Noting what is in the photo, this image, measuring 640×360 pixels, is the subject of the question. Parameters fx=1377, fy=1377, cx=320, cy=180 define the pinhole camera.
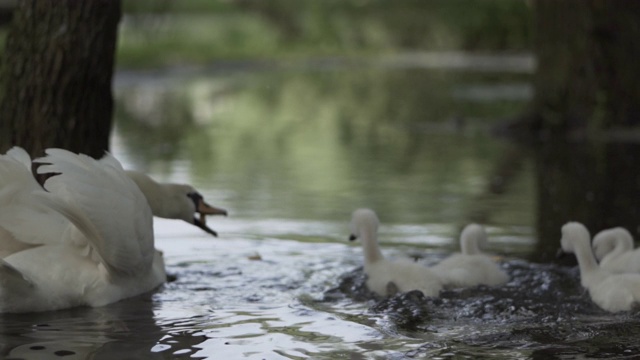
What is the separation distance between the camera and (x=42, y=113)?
7.91m

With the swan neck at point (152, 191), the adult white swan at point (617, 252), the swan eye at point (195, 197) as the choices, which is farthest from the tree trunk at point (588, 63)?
the swan neck at point (152, 191)

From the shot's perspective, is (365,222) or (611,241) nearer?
(365,222)

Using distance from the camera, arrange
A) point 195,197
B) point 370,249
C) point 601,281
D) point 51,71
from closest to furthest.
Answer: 1. point 601,281
2. point 370,249
3. point 195,197
4. point 51,71

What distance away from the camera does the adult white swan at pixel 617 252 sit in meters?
7.07

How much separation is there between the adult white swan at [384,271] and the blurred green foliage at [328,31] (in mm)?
24861

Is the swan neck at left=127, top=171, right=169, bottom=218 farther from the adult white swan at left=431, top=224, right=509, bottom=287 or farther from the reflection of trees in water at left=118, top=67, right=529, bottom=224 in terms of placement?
the reflection of trees in water at left=118, top=67, right=529, bottom=224

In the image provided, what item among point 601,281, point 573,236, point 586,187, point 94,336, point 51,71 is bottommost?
point 94,336

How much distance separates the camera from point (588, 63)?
1445cm

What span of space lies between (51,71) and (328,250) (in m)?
1.96

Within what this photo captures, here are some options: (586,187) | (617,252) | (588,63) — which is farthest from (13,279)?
(588,63)

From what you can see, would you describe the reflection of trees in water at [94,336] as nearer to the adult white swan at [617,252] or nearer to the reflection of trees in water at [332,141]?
the adult white swan at [617,252]

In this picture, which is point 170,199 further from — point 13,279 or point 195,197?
point 13,279

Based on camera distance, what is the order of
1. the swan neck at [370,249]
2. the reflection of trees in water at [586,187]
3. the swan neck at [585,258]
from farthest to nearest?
1. the reflection of trees in water at [586,187]
2. the swan neck at [370,249]
3. the swan neck at [585,258]

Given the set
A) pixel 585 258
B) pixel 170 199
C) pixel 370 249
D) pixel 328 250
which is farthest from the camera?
pixel 328 250
